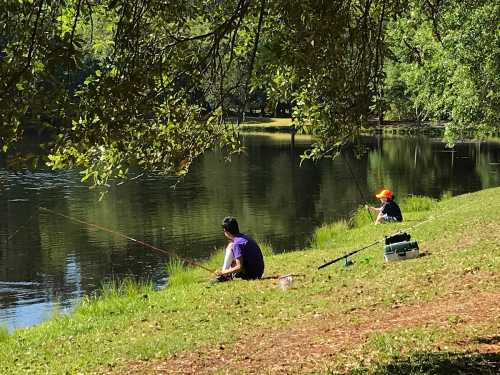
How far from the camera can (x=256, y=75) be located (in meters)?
7.09

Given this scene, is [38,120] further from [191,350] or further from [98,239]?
[98,239]

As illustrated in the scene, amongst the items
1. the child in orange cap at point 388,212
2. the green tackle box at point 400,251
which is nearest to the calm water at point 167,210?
the green tackle box at point 400,251

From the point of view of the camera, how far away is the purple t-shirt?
10.8m

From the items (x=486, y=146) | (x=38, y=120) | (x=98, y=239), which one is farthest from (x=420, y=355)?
(x=486, y=146)

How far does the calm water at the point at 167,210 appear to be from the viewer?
1616 centimetres

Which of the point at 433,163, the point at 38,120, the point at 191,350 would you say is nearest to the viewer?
the point at 38,120

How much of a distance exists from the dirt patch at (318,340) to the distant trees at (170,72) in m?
1.93

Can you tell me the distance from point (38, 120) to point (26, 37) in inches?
27.0

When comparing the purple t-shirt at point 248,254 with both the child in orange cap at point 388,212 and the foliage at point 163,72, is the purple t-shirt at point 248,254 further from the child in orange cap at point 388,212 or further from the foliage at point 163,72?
the child in orange cap at point 388,212

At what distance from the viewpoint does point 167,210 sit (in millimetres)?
25219

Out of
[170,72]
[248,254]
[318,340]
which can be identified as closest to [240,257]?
[248,254]

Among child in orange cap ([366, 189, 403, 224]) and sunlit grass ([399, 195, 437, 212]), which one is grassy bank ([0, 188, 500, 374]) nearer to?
child in orange cap ([366, 189, 403, 224])

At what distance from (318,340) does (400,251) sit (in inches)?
171

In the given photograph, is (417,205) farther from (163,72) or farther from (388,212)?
(163,72)
